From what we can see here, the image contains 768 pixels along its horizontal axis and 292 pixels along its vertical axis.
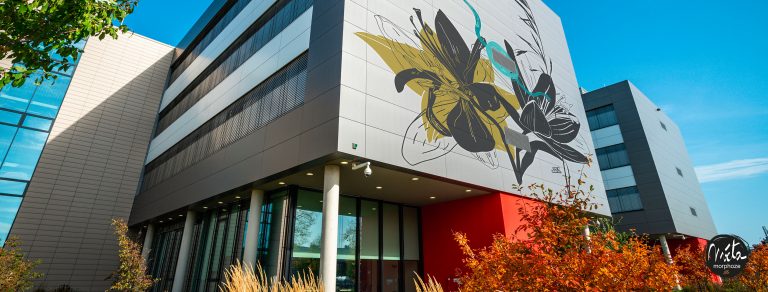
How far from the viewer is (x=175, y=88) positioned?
23547mm

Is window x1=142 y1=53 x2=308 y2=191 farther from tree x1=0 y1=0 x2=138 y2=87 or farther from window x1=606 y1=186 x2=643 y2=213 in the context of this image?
window x1=606 y1=186 x2=643 y2=213

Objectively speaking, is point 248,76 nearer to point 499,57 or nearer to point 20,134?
point 499,57

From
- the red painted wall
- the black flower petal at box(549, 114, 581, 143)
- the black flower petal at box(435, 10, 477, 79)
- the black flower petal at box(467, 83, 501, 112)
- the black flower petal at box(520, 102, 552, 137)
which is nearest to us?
the red painted wall

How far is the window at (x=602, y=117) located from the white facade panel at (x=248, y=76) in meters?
27.5

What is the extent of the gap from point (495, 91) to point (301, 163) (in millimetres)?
8722

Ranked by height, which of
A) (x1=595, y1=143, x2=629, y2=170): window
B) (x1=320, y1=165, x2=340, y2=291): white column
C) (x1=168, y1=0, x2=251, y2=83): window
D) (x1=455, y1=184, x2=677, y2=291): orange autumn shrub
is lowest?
(x1=455, y1=184, x2=677, y2=291): orange autumn shrub

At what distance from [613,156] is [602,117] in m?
3.74

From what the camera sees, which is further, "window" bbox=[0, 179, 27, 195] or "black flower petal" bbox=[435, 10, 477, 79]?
"window" bbox=[0, 179, 27, 195]

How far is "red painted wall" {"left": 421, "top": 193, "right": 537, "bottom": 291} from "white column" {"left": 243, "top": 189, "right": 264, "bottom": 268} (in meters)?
6.93

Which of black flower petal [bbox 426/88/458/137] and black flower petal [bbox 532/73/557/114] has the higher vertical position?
black flower petal [bbox 532/73/557/114]

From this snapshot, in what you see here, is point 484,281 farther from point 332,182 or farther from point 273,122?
point 273,122

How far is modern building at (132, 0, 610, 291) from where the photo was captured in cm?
1073

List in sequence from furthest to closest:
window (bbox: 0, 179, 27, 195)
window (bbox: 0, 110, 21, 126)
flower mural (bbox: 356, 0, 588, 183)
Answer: window (bbox: 0, 110, 21, 126)
window (bbox: 0, 179, 27, 195)
flower mural (bbox: 356, 0, 588, 183)

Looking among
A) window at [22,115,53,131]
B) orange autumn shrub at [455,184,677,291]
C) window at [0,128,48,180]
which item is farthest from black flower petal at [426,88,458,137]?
window at [22,115,53,131]
